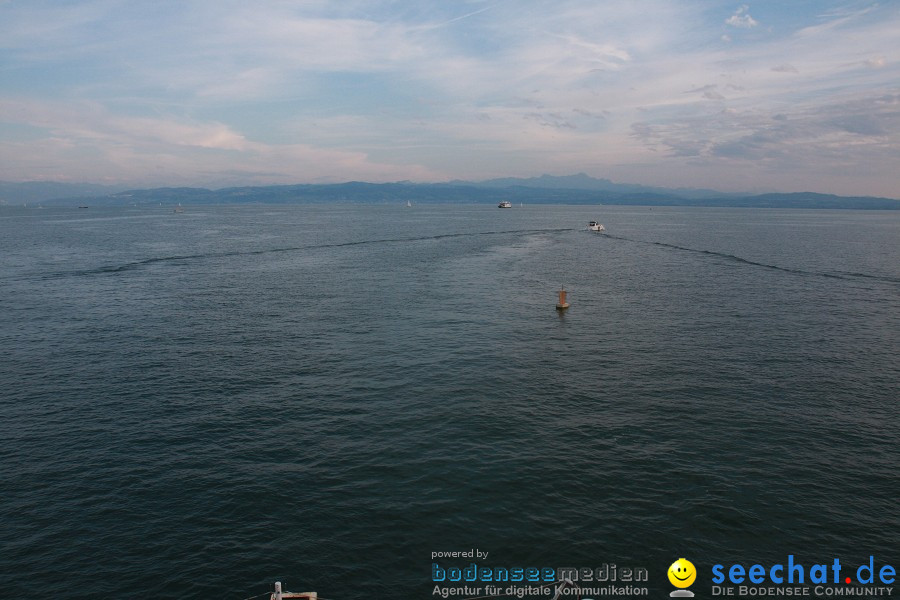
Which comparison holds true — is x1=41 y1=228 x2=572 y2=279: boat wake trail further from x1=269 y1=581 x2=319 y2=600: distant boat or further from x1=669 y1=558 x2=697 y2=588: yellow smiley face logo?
x1=669 y1=558 x2=697 y2=588: yellow smiley face logo

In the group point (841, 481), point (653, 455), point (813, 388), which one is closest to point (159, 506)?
point (653, 455)

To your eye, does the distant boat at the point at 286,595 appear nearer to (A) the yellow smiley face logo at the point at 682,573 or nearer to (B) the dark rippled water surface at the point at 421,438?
(B) the dark rippled water surface at the point at 421,438

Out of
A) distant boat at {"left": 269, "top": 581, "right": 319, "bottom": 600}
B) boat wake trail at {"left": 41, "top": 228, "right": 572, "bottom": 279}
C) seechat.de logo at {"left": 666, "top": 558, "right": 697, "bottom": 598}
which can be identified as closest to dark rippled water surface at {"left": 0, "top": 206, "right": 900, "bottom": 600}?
seechat.de logo at {"left": 666, "top": 558, "right": 697, "bottom": 598}

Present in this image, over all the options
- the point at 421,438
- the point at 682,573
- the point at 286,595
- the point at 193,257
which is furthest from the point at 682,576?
the point at 193,257

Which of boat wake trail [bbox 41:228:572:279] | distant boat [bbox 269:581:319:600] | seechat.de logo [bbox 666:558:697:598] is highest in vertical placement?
boat wake trail [bbox 41:228:572:279]

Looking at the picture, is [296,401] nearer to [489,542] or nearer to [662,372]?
[489,542]
